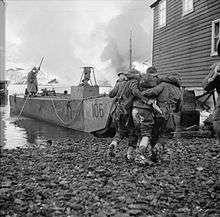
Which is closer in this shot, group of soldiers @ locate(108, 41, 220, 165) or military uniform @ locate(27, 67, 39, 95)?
group of soldiers @ locate(108, 41, 220, 165)

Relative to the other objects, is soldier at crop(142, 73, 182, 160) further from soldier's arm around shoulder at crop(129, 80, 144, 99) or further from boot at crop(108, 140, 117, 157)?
boot at crop(108, 140, 117, 157)

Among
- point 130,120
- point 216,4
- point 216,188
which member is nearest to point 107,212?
point 216,188

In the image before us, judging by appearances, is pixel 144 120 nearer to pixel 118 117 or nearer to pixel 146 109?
pixel 146 109

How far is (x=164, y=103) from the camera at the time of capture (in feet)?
22.8

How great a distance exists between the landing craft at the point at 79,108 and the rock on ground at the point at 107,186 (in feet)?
14.5

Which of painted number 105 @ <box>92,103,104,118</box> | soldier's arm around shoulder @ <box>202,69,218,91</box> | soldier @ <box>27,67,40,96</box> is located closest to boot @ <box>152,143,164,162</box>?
soldier's arm around shoulder @ <box>202,69,218,91</box>

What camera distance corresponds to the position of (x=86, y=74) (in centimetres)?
1659

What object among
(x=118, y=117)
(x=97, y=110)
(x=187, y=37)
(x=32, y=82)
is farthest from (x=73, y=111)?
(x=32, y=82)

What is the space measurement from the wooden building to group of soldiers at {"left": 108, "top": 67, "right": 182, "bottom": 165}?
356 inches

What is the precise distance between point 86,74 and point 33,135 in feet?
14.3

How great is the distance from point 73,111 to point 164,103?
333 inches

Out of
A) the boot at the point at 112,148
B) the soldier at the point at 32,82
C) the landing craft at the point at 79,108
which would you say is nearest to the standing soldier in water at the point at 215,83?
the boot at the point at 112,148

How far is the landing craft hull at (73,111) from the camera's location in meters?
12.6

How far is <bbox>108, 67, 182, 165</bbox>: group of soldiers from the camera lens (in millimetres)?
6883
